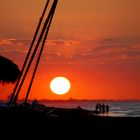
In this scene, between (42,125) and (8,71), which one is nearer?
(42,125)

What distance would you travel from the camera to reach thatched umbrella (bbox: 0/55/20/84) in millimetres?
12226

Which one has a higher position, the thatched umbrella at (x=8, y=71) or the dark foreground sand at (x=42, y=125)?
the thatched umbrella at (x=8, y=71)

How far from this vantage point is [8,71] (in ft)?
40.8

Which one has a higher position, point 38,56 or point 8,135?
point 38,56

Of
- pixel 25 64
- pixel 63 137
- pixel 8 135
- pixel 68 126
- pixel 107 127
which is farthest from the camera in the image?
pixel 25 64

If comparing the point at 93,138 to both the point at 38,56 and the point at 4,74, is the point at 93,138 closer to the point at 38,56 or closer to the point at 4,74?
the point at 4,74

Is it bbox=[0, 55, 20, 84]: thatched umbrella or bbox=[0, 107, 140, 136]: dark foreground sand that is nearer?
bbox=[0, 107, 140, 136]: dark foreground sand

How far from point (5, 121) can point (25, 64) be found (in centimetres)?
1031

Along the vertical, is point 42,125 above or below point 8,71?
below

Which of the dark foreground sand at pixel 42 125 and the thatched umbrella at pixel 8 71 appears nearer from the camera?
the dark foreground sand at pixel 42 125

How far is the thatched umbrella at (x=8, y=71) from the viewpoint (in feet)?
40.1

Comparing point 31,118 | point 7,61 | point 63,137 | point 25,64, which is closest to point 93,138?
point 63,137

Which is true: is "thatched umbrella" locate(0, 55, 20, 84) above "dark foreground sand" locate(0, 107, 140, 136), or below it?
above

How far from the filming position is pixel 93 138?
39.4 ft
